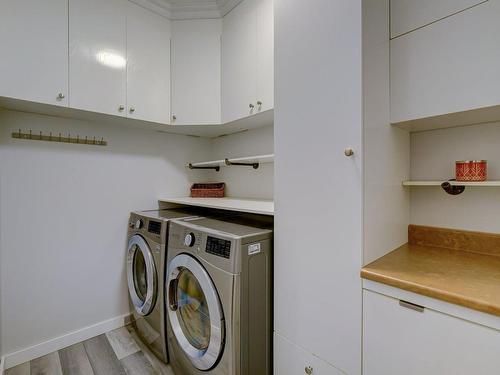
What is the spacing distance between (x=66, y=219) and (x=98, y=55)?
49.1 inches

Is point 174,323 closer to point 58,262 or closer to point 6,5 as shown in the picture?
point 58,262

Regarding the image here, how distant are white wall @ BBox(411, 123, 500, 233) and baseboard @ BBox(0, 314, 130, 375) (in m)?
2.45

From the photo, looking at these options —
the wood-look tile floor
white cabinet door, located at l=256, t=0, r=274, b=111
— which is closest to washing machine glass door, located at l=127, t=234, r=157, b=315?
the wood-look tile floor

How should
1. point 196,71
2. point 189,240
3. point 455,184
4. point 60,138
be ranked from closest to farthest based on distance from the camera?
point 455,184 < point 189,240 < point 60,138 < point 196,71

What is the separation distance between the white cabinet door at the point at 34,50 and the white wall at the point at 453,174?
216cm

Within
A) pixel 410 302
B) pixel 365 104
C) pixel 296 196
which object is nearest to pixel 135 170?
pixel 296 196

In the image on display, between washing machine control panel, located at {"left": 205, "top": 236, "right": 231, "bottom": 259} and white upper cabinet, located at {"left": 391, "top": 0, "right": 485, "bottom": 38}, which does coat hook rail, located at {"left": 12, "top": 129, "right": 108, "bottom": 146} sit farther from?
white upper cabinet, located at {"left": 391, "top": 0, "right": 485, "bottom": 38}

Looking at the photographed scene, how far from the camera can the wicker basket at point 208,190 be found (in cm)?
242

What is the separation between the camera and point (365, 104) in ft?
3.17

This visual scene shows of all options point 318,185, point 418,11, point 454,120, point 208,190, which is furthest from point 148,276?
point 418,11

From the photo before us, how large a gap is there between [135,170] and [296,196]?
167 centimetres

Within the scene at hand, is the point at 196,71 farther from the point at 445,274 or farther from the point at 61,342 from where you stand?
Answer: the point at 61,342

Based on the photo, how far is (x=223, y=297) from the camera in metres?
1.20

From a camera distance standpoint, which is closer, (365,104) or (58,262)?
A: (365,104)
